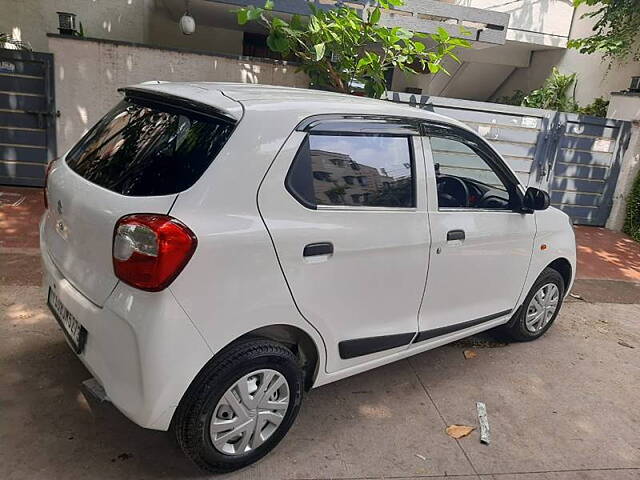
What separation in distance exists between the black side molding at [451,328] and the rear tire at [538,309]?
345 mm

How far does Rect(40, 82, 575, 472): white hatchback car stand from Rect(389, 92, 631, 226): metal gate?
468 cm

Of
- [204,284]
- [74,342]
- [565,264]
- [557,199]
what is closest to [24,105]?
[74,342]

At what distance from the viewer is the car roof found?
244 centimetres

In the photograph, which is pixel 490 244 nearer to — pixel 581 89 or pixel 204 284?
pixel 204 284

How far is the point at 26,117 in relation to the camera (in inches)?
271

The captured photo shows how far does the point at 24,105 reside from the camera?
6836mm

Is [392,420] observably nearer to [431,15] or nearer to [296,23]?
[296,23]

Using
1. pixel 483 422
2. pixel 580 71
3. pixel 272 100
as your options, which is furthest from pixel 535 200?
pixel 580 71

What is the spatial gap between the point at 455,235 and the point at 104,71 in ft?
18.2

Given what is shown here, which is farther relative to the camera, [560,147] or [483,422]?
[560,147]

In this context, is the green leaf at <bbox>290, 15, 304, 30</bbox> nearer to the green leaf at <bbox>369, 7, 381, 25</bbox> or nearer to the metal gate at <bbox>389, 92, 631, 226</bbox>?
the green leaf at <bbox>369, 7, 381, 25</bbox>

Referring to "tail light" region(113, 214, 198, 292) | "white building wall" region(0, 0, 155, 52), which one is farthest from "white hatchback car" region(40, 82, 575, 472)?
"white building wall" region(0, 0, 155, 52)

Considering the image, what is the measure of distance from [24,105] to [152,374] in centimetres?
613

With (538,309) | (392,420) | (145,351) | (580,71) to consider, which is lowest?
(392,420)
